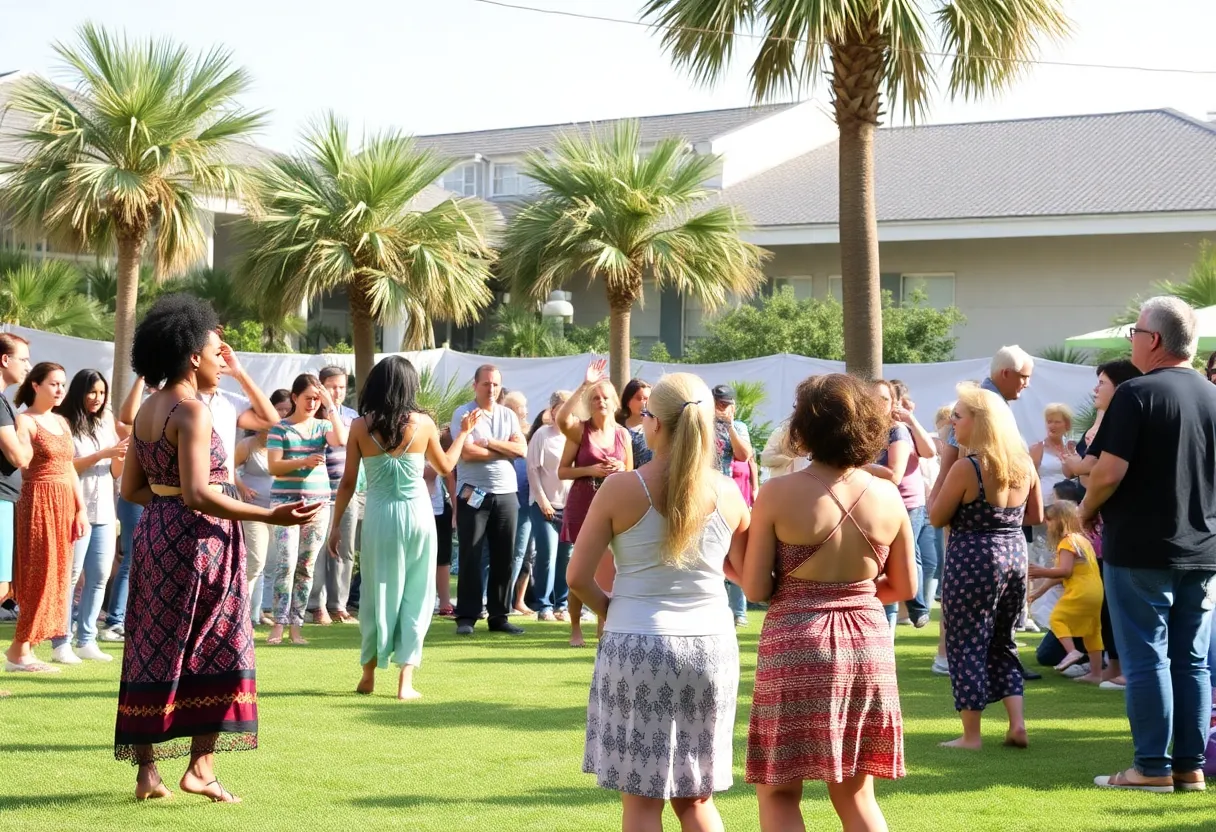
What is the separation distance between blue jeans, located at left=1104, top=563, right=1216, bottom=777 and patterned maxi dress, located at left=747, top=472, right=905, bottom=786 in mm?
2136

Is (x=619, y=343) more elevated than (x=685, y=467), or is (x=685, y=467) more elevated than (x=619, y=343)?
(x=619, y=343)

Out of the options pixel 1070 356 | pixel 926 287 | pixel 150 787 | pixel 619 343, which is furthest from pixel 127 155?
pixel 926 287

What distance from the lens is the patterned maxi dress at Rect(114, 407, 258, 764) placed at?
18.1ft

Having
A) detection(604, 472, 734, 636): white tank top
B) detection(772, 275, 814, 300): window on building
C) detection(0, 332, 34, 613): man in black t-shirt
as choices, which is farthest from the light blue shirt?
detection(772, 275, 814, 300): window on building

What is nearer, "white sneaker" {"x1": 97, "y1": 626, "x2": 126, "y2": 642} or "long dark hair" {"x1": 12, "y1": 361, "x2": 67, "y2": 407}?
"long dark hair" {"x1": 12, "y1": 361, "x2": 67, "y2": 407}

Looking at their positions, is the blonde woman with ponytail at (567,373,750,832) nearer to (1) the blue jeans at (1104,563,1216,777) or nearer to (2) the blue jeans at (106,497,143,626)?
(1) the blue jeans at (1104,563,1216,777)

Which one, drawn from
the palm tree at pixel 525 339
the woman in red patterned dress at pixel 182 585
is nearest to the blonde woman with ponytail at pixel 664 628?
the woman in red patterned dress at pixel 182 585

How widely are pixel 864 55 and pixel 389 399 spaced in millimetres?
7270

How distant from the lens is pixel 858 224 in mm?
13023

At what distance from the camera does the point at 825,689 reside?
434 centimetres

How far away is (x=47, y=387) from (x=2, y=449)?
1.11 meters

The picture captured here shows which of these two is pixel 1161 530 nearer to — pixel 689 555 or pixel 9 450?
pixel 689 555

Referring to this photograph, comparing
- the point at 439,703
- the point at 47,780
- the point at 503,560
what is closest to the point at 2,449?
the point at 47,780

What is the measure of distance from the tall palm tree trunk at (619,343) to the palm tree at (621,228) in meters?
0.01
